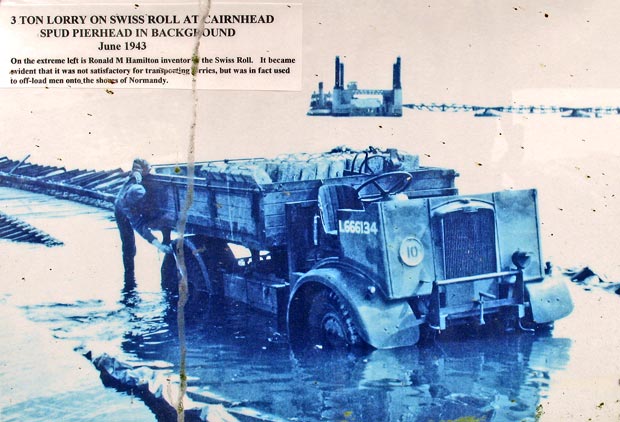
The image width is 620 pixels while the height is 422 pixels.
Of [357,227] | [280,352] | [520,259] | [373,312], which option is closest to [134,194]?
[280,352]

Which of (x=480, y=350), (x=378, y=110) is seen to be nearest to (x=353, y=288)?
(x=480, y=350)

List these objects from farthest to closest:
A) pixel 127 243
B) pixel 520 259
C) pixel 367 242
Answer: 1. pixel 127 243
2. pixel 520 259
3. pixel 367 242

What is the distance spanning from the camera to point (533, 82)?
4430mm

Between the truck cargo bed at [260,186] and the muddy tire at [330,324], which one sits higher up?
the truck cargo bed at [260,186]

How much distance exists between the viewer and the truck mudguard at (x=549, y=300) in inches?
168

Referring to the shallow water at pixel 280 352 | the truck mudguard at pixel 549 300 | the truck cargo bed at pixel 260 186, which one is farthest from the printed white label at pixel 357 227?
the truck mudguard at pixel 549 300

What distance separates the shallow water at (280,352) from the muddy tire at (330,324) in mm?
80

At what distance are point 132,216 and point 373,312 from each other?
185 centimetres

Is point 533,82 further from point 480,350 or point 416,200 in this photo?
point 480,350

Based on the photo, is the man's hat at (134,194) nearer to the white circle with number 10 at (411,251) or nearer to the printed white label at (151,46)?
the printed white label at (151,46)

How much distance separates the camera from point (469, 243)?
4309 millimetres

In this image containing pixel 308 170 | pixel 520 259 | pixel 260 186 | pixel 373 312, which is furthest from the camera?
pixel 308 170

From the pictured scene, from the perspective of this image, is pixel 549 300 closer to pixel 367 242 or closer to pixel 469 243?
pixel 469 243

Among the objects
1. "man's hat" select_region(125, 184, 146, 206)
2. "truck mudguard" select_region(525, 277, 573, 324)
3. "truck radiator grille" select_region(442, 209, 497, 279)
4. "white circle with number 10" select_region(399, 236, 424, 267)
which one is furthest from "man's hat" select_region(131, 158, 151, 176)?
"truck mudguard" select_region(525, 277, 573, 324)
